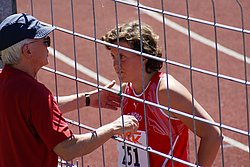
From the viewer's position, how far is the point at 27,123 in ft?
12.2

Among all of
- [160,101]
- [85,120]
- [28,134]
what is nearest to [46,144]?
[28,134]

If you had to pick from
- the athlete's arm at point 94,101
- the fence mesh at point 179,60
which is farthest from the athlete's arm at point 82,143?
the fence mesh at point 179,60

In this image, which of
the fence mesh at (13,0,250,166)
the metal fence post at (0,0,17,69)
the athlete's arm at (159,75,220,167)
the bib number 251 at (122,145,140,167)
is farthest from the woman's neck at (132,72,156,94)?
the fence mesh at (13,0,250,166)

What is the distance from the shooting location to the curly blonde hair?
4164 mm

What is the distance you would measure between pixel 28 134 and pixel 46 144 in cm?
11

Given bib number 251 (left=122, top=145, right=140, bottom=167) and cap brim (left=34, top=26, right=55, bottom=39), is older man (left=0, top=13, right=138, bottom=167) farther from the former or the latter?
bib number 251 (left=122, top=145, right=140, bottom=167)

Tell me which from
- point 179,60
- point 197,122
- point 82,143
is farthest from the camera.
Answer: point 179,60

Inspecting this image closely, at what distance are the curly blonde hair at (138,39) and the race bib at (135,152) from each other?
1.11 feet

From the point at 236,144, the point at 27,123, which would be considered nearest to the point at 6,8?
the point at 27,123

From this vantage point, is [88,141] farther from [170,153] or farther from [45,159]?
[170,153]

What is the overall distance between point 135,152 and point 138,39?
0.57m

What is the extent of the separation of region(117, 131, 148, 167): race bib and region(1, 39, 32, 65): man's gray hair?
701 mm

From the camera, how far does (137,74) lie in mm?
4215

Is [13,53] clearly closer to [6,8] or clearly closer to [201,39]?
[6,8]
